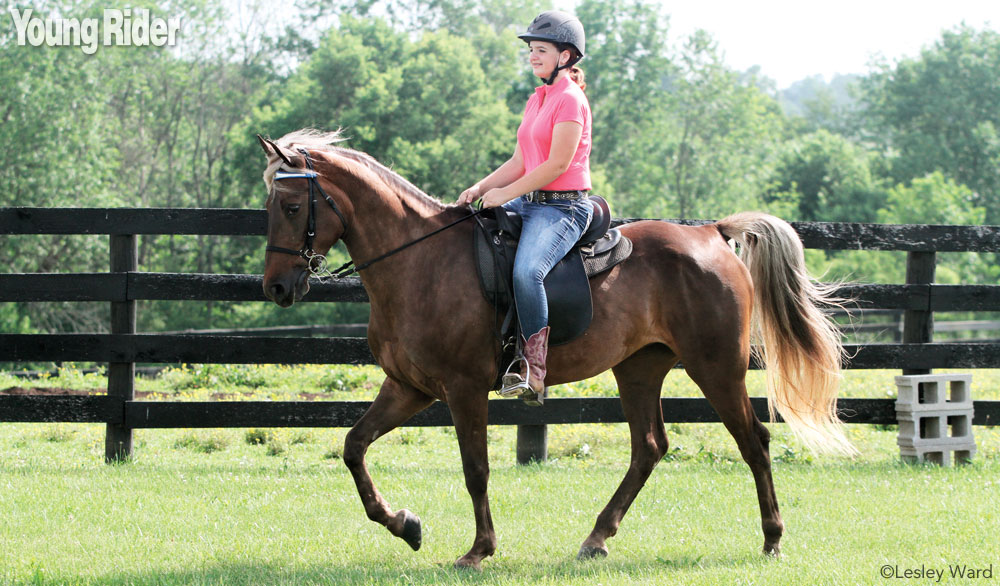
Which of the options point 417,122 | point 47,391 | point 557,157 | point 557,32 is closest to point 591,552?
point 557,157

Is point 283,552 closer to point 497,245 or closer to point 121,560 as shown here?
point 121,560

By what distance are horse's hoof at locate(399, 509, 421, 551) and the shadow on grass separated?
5.0 inches

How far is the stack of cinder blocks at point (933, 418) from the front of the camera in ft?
24.4

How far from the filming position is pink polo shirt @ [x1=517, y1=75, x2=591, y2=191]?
4613mm

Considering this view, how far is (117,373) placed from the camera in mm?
7172

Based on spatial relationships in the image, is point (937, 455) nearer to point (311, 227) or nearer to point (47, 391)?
point (311, 227)

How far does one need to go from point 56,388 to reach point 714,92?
3668cm

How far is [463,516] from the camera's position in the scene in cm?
567

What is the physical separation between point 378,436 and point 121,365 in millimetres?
3477

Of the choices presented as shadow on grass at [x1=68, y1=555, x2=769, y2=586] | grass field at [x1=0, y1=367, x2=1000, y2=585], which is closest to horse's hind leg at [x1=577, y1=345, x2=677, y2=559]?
grass field at [x1=0, y1=367, x2=1000, y2=585]

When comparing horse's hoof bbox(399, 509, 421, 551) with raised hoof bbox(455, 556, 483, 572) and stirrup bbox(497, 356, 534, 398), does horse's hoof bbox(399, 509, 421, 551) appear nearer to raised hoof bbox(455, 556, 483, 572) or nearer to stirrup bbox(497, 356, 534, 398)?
raised hoof bbox(455, 556, 483, 572)

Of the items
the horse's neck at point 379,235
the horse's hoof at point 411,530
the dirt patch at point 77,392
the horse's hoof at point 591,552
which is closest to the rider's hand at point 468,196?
the horse's neck at point 379,235

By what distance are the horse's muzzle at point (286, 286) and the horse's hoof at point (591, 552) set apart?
207 centimetres

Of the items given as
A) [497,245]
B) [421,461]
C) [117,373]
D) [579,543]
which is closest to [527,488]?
[579,543]
